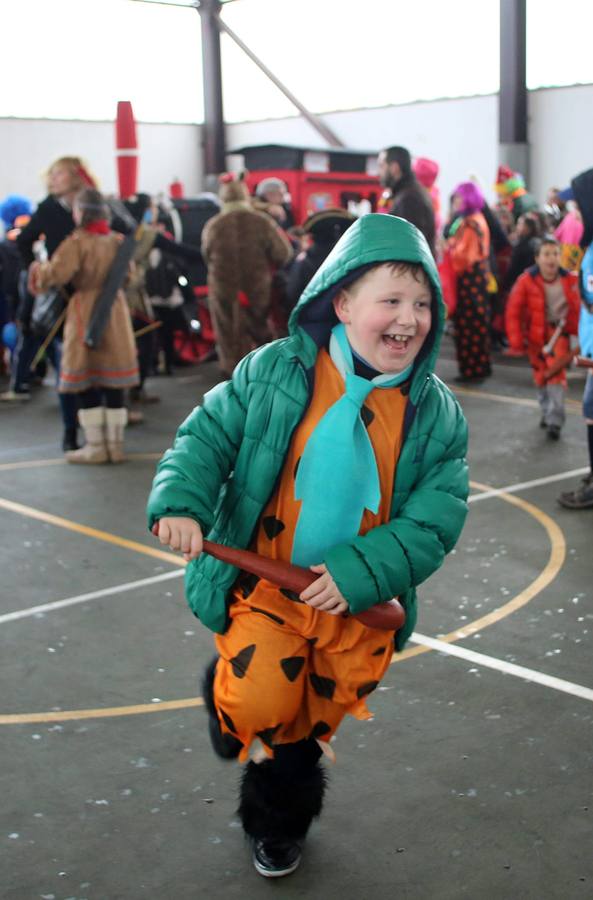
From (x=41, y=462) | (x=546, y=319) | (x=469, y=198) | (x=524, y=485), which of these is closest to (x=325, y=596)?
(x=524, y=485)

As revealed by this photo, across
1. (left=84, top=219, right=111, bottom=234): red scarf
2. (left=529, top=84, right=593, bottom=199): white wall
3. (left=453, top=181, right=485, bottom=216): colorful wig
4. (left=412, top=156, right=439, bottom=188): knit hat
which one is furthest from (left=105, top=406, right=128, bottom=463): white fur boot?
(left=529, top=84, right=593, bottom=199): white wall

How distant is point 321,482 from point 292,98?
21402mm

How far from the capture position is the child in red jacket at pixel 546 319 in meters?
7.78

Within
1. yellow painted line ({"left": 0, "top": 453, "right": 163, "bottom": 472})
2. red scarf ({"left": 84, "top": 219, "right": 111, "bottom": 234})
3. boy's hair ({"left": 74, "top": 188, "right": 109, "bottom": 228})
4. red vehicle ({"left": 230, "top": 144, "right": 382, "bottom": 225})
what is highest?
red vehicle ({"left": 230, "top": 144, "right": 382, "bottom": 225})

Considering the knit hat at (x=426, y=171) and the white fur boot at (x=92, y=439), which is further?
the knit hat at (x=426, y=171)

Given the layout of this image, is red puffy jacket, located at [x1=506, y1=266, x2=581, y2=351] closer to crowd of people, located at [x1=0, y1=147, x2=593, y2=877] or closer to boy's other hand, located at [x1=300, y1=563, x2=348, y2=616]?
crowd of people, located at [x1=0, y1=147, x2=593, y2=877]

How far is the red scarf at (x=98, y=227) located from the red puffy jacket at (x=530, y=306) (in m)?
2.93

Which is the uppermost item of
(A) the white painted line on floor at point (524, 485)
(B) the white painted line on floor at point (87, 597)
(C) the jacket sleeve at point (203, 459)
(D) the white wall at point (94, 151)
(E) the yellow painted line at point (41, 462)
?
(D) the white wall at point (94, 151)

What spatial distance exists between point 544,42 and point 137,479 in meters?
14.3

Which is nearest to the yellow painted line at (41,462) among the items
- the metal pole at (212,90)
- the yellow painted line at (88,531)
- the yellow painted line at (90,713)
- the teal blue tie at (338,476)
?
the yellow painted line at (88,531)

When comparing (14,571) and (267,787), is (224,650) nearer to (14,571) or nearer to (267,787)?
(267,787)

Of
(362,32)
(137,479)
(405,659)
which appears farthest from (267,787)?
(362,32)

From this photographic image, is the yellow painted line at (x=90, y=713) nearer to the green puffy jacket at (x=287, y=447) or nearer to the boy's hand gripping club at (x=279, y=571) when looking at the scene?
the green puffy jacket at (x=287, y=447)

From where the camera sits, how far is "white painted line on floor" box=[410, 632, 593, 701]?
371 centimetres
